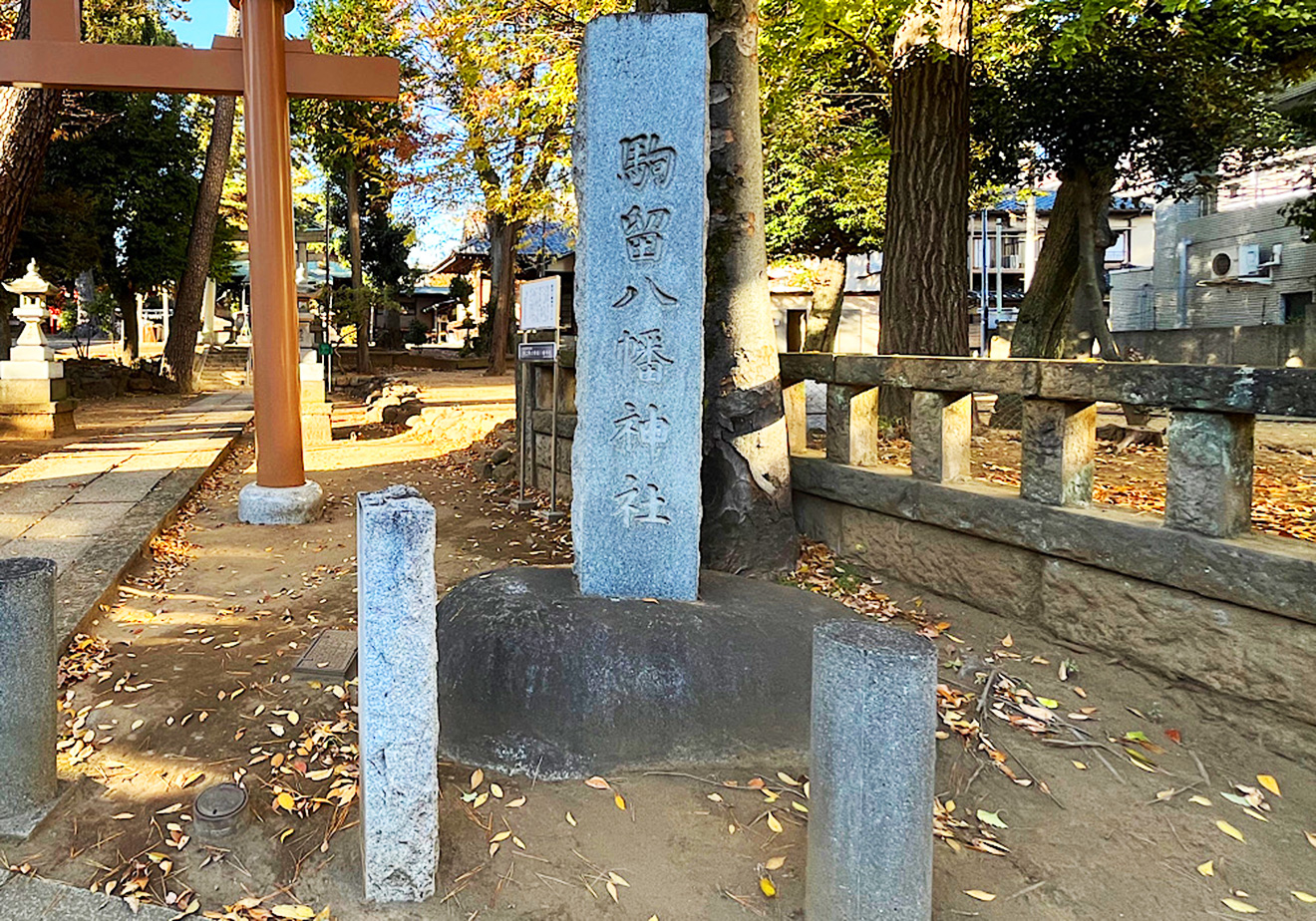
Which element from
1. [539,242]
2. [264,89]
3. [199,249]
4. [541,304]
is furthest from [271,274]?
[539,242]

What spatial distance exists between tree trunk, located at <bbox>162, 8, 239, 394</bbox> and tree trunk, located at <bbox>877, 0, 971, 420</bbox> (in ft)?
45.7

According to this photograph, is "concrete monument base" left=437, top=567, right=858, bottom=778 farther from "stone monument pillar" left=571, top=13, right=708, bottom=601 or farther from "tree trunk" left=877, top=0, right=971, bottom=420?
"tree trunk" left=877, top=0, right=971, bottom=420

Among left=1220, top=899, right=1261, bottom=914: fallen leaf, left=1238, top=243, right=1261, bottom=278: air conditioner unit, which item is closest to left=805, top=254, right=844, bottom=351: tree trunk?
left=1238, top=243, right=1261, bottom=278: air conditioner unit

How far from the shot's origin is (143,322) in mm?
32562

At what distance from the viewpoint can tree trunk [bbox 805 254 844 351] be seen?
20.3 meters

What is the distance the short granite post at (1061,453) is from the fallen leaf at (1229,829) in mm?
1547

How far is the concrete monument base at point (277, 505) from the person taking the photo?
24.3 feet

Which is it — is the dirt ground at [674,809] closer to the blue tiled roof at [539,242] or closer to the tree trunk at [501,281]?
the blue tiled roof at [539,242]

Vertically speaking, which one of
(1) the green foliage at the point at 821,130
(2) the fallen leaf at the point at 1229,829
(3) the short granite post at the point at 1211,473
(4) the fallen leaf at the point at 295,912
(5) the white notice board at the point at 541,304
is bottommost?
(2) the fallen leaf at the point at 1229,829

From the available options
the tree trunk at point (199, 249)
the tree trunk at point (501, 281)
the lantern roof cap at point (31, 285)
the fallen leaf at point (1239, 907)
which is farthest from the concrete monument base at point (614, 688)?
the tree trunk at point (501, 281)

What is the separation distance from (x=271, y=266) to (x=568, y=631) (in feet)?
17.0

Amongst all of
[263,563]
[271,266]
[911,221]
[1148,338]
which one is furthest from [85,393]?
[1148,338]

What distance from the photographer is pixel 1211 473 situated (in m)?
3.73

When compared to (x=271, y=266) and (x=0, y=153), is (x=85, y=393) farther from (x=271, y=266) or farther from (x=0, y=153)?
(x=271, y=266)
